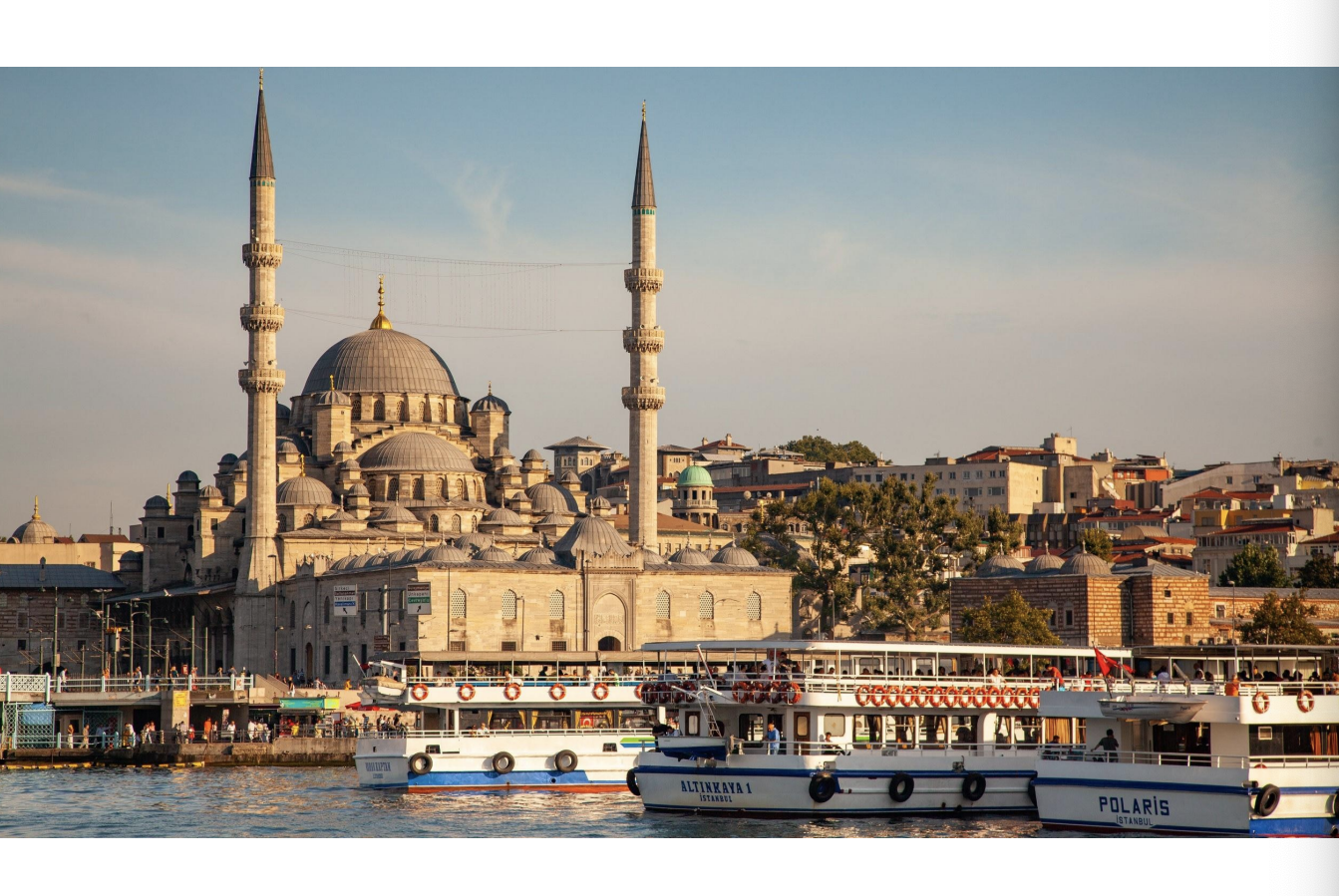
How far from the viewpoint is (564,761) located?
30.3 meters

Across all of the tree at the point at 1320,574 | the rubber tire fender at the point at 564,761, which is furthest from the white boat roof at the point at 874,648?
the tree at the point at 1320,574

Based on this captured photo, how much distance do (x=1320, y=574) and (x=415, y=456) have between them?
91.9ft

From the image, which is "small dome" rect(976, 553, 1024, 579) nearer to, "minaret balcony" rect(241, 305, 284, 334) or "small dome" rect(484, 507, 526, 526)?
"small dome" rect(484, 507, 526, 526)

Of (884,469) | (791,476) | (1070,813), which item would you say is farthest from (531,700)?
(791,476)

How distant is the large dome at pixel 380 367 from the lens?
6625 centimetres

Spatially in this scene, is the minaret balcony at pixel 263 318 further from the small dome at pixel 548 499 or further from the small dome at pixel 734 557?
the small dome at pixel 734 557

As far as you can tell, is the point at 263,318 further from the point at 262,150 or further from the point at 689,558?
the point at 689,558

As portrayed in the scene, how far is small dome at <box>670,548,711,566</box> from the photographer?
55.8 metres

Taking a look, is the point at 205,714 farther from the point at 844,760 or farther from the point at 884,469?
the point at 884,469

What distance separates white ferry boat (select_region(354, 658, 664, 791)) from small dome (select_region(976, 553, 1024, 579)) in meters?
23.0

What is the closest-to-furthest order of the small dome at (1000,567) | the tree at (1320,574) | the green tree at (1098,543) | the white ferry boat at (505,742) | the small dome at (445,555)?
the white ferry boat at (505,742) → the small dome at (445,555) → the small dome at (1000,567) → the tree at (1320,574) → the green tree at (1098,543)

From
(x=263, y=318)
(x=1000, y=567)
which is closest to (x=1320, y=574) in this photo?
(x=1000, y=567)

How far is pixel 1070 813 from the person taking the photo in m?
21.4

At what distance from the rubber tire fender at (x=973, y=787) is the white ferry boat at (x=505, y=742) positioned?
17.9 ft
